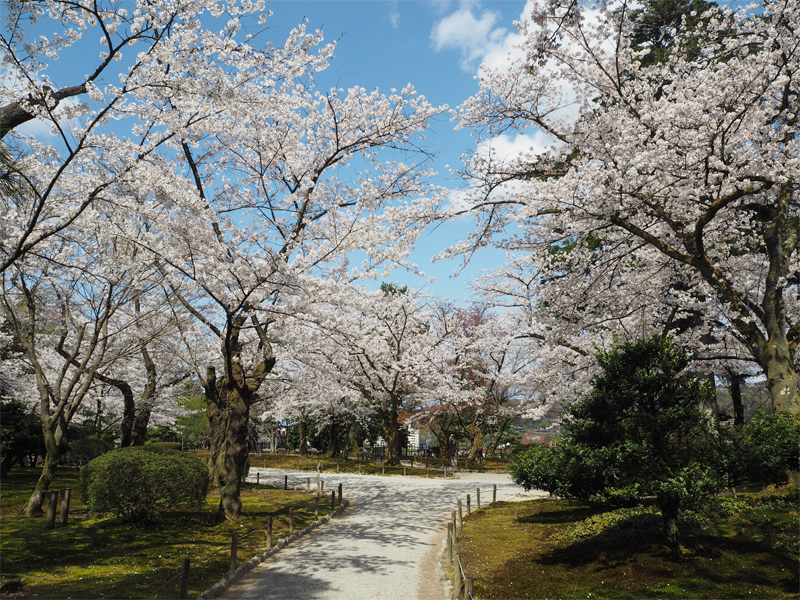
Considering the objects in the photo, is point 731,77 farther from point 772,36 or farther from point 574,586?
point 574,586

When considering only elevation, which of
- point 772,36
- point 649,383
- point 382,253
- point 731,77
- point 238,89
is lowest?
point 649,383

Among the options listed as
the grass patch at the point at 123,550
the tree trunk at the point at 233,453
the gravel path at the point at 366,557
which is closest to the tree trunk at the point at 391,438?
the gravel path at the point at 366,557

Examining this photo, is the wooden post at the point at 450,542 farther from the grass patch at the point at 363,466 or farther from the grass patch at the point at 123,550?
the grass patch at the point at 363,466

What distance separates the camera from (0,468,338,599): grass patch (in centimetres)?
703

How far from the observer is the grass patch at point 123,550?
7027 millimetres

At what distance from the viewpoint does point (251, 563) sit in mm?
8547

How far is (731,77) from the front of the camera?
905 cm

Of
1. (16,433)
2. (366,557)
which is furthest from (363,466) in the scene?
(366,557)

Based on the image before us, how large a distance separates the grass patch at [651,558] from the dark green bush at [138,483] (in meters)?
6.20

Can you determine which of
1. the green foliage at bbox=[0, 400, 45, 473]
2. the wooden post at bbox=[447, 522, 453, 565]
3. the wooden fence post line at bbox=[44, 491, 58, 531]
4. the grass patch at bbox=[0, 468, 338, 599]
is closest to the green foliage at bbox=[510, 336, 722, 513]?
the wooden post at bbox=[447, 522, 453, 565]

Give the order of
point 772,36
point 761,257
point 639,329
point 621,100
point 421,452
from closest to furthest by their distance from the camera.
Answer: point 772,36 < point 621,100 < point 761,257 < point 639,329 < point 421,452

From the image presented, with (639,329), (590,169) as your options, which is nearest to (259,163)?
(590,169)

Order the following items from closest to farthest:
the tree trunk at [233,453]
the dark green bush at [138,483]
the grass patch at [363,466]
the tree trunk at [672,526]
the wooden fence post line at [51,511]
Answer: the tree trunk at [672,526] < the dark green bush at [138,483] < the wooden fence post line at [51,511] < the tree trunk at [233,453] < the grass patch at [363,466]

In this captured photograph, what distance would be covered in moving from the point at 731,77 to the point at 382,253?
7563 millimetres
